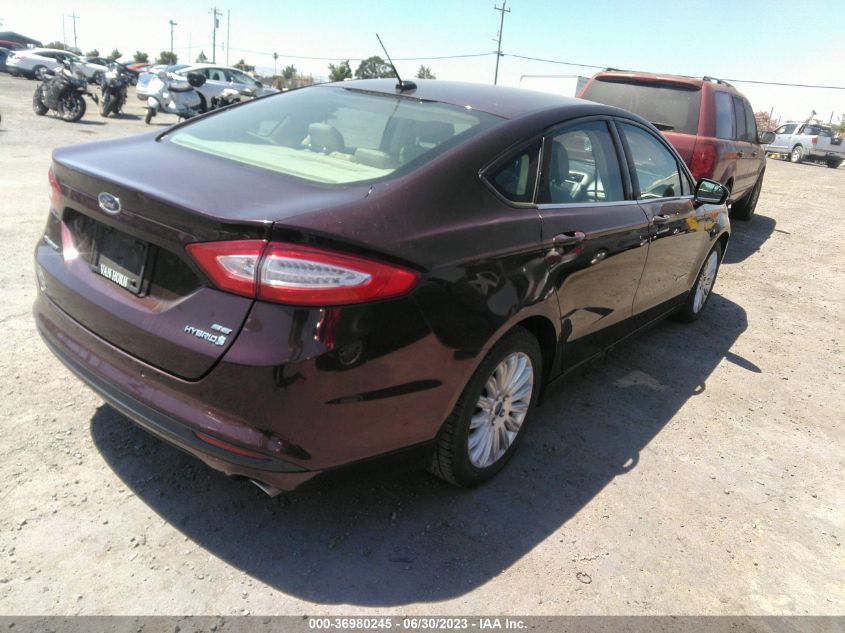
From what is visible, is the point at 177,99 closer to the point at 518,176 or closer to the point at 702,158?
the point at 702,158

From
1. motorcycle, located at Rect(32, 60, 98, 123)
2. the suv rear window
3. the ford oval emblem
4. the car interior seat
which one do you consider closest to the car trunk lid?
the ford oval emblem

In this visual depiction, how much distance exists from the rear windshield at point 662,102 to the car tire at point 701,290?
7.92 ft

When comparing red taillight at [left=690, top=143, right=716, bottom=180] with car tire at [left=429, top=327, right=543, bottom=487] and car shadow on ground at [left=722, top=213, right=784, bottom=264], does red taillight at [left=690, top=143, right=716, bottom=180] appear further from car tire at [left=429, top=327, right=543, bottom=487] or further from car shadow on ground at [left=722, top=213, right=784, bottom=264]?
car tire at [left=429, top=327, right=543, bottom=487]

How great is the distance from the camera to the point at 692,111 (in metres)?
7.45

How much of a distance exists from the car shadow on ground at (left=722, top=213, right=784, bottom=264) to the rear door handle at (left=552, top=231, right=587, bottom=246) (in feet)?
18.6

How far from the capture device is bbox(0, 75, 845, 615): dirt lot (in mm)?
2301

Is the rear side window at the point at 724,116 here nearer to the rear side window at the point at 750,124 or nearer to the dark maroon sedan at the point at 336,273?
the rear side window at the point at 750,124

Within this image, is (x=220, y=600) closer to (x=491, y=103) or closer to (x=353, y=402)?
(x=353, y=402)

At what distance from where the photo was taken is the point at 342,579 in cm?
236

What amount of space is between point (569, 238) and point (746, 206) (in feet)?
29.0

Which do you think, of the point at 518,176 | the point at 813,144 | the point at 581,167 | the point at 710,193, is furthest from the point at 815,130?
the point at 518,176

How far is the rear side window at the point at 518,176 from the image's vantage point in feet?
8.90

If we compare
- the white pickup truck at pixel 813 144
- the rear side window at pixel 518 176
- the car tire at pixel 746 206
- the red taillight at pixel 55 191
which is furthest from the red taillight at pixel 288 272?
the white pickup truck at pixel 813 144

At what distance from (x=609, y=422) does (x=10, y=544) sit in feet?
9.62
